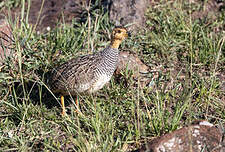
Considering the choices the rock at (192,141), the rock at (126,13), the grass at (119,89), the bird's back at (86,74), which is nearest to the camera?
the rock at (192,141)

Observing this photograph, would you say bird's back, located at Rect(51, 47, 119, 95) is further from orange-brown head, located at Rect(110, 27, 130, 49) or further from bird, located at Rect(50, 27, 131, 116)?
orange-brown head, located at Rect(110, 27, 130, 49)

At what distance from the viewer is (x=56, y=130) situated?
559 cm

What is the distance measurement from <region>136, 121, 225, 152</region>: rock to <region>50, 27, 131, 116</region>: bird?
1.42 metres

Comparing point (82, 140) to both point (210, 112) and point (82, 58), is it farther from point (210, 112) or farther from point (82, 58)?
point (210, 112)

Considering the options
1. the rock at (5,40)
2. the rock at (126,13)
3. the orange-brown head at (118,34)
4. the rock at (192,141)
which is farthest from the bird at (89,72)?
the rock at (126,13)

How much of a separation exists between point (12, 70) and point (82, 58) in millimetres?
1421

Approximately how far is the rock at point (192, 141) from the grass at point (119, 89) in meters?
0.27

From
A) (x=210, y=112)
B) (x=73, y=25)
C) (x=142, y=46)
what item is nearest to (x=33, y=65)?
(x=73, y=25)

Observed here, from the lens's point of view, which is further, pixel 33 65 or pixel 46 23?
pixel 46 23

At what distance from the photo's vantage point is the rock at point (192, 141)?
432 cm

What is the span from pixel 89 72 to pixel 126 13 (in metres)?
2.31

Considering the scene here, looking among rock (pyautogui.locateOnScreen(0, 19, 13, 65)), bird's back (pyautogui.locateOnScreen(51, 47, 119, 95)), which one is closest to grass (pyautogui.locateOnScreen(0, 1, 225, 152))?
rock (pyautogui.locateOnScreen(0, 19, 13, 65))

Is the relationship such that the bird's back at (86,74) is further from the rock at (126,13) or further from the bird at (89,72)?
the rock at (126,13)

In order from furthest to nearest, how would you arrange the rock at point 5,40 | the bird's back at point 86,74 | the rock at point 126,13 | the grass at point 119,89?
the rock at point 126,13, the rock at point 5,40, the bird's back at point 86,74, the grass at point 119,89
